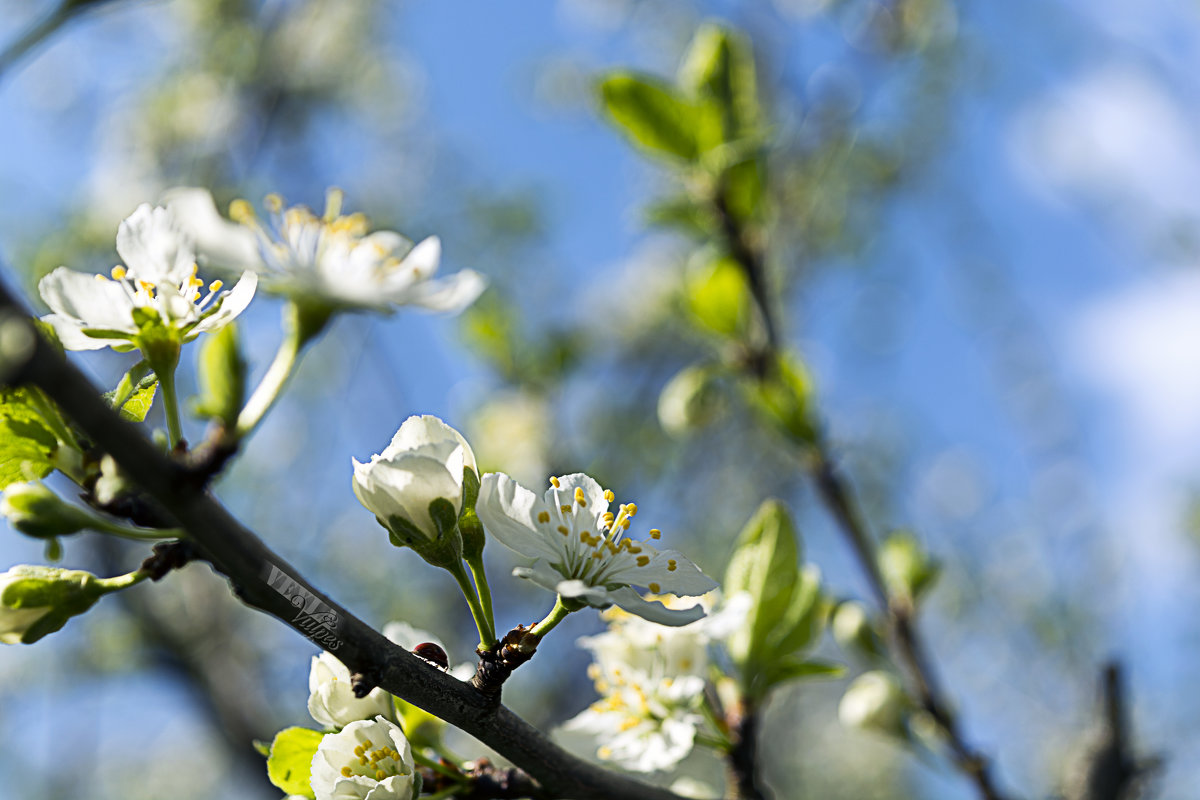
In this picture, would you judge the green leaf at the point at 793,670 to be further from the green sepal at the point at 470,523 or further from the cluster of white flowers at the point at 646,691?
the green sepal at the point at 470,523

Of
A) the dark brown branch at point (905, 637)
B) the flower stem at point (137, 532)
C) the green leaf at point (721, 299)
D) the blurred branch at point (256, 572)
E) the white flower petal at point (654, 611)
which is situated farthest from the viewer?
the green leaf at point (721, 299)

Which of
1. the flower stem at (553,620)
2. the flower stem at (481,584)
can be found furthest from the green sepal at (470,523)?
the flower stem at (553,620)

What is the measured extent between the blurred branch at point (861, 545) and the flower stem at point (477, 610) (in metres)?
1.10

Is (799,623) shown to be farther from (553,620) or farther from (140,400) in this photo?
(140,400)

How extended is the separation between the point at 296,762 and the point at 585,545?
0.42m

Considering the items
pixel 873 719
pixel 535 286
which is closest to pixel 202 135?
pixel 535 286

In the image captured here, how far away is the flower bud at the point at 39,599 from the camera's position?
2.87ft

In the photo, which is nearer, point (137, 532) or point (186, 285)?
point (137, 532)

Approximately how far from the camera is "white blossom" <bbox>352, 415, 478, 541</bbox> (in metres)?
0.93

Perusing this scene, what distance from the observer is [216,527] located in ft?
2.46

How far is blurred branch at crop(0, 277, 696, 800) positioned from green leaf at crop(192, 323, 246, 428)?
0.29ft

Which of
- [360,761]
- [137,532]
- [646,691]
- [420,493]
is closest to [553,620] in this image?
[420,493]

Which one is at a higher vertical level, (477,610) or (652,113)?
(652,113)

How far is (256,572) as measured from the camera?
76 cm
